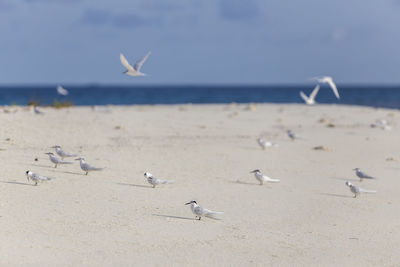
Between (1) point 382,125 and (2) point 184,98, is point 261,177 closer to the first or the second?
(1) point 382,125

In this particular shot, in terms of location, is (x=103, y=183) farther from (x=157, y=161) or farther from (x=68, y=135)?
(x=68, y=135)

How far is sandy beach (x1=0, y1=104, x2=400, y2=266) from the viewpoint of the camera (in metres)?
7.80

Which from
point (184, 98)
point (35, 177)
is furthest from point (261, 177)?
point (184, 98)

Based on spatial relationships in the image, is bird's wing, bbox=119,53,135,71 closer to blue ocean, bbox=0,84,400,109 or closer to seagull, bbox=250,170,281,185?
seagull, bbox=250,170,281,185

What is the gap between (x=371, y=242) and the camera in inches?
337

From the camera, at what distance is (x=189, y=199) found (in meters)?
10.9

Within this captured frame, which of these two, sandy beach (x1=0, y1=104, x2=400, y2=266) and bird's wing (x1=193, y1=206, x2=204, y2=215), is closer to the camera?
sandy beach (x1=0, y1=104, x2=400, y2=266)

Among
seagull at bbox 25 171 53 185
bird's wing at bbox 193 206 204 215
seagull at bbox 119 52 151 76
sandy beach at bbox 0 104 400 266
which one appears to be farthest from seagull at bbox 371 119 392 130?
seagull at bbox 25 171 53 185

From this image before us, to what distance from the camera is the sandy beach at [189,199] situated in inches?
307

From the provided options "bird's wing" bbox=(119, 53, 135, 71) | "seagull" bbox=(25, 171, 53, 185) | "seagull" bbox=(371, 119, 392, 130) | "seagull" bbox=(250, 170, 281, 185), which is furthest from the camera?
"seagull" bbox=(371, 119, 392, 130)

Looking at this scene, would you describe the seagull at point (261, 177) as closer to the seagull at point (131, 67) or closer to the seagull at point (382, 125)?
the seagull at point (131, 67)

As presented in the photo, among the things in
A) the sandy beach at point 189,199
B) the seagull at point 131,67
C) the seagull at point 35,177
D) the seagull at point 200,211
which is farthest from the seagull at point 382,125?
the seagull at point 35,177

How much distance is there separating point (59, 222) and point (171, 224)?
1.63 meters

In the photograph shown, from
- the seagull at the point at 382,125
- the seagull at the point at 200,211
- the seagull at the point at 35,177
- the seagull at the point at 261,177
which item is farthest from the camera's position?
the seagull at the point at 382,125
